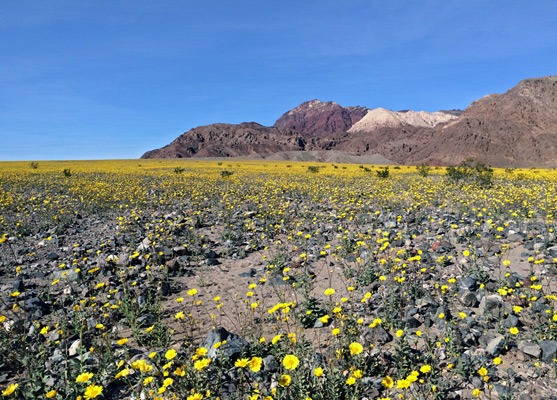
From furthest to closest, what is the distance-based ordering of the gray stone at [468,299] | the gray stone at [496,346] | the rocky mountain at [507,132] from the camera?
1. the rocky mountain at [507,132]
2. the gray stone at [468,299]
3. the gray stone at [496,346]

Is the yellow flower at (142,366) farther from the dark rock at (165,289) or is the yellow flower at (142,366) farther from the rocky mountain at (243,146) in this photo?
the rocky mountain at (243,146)

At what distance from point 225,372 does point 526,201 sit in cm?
1218

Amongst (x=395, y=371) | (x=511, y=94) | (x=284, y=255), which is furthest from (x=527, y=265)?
(x=511, y=94)

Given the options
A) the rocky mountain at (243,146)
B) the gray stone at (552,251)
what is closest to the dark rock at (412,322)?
the gray stone at (552,251)

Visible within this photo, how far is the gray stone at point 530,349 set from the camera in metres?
3.29

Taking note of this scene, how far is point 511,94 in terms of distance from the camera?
358 feet

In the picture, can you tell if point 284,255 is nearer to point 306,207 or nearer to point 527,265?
point 527,265

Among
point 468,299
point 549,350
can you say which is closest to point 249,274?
point 468,299

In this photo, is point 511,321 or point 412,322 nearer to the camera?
point 511,321

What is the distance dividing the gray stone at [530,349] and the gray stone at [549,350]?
0.14 ft

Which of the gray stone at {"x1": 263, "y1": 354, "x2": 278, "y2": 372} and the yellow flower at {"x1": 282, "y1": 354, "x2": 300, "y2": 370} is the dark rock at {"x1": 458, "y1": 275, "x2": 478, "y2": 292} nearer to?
the gray stone at {"x1": 263, "y1": 354, "x2": 278, "y2": 372}

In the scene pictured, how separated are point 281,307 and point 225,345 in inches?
37.9

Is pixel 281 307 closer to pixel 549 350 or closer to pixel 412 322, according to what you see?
A: pixel 412 322

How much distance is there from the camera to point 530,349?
10.9 feet
